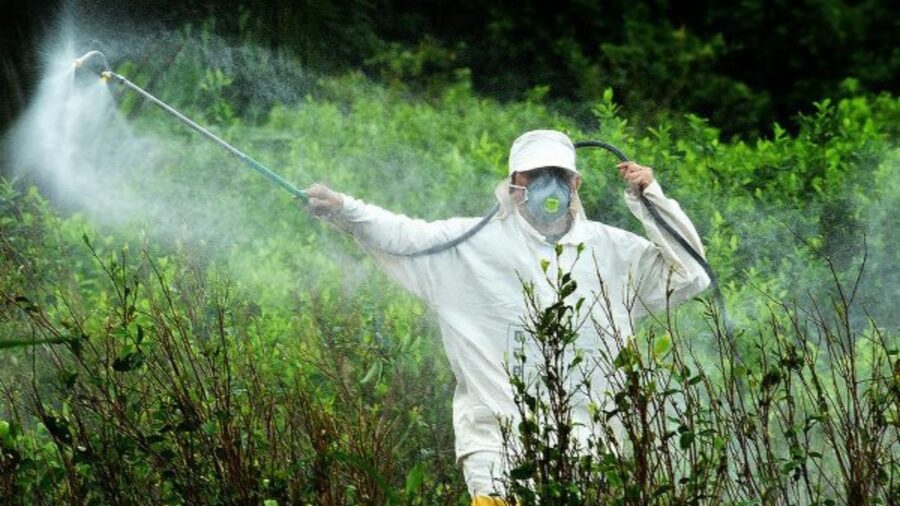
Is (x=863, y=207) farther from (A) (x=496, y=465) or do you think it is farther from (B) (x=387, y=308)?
(A) (x=496, y=465)

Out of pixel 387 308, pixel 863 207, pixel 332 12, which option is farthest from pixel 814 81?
pixel 387 308

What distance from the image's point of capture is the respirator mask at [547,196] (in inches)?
243

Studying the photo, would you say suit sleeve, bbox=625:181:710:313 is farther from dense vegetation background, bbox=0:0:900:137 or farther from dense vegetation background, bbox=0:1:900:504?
dense vegetation background, bbox=0:0:900:137

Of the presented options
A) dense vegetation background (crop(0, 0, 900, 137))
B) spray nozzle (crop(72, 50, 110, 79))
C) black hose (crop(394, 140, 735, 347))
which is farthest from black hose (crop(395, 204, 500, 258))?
dense vegetation background (crop(0, 0, 900, 137))

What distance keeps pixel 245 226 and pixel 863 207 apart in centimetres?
271

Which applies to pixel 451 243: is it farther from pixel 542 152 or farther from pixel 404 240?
pixel 542 152

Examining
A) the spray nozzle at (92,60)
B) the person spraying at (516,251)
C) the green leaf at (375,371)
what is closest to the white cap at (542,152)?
the person spraying at (516,251)

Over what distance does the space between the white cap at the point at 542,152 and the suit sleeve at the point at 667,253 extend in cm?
24

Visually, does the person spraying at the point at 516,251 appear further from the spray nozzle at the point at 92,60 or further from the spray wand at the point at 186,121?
the spray nozzle at the point at 92,60

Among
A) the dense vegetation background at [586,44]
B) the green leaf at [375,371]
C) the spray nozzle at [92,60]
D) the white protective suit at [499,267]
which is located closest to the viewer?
the white protective suit at [499,267]

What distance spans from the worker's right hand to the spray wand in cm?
2

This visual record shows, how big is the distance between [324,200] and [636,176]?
3.24ft

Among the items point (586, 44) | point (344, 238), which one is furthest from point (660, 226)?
point (586, 44)

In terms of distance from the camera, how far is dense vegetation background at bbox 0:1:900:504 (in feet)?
14.6
